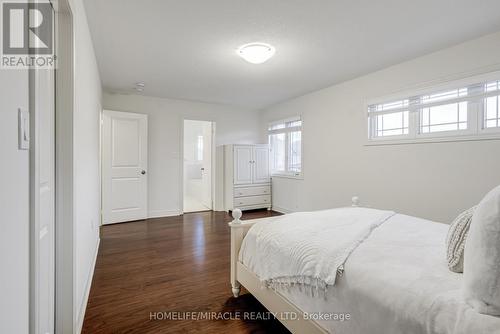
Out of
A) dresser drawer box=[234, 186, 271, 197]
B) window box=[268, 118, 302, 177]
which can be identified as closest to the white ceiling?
window box=[268, 118, 302, 177]

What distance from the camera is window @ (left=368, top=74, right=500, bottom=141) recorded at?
264 centimetres

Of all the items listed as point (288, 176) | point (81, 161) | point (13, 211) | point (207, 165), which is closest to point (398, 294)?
point (13, 211)

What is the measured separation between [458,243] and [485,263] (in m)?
0.31

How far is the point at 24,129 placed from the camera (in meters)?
0.75

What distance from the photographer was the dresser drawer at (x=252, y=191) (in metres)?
5.47

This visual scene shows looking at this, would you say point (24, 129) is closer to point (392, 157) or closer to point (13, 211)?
point (13, 211)

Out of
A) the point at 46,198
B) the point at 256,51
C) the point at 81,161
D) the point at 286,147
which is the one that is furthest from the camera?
the point at 286,147

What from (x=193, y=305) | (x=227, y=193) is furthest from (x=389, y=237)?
(x=227, y=193)

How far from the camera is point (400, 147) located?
3338mm

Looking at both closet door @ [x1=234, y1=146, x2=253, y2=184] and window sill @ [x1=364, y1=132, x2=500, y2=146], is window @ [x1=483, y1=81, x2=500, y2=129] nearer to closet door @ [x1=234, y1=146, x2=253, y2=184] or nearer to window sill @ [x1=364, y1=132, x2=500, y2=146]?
window sill @ [x1=364, y1=132, x2=500, y2=146]

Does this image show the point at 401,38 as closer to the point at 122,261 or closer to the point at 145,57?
the point at 145,57

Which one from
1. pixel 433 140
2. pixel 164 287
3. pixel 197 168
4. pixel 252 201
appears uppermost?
pixel 433 140

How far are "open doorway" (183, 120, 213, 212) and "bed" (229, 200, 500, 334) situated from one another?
4.31 m

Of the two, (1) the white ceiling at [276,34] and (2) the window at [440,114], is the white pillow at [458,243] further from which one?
(2) the window at [440,114]
